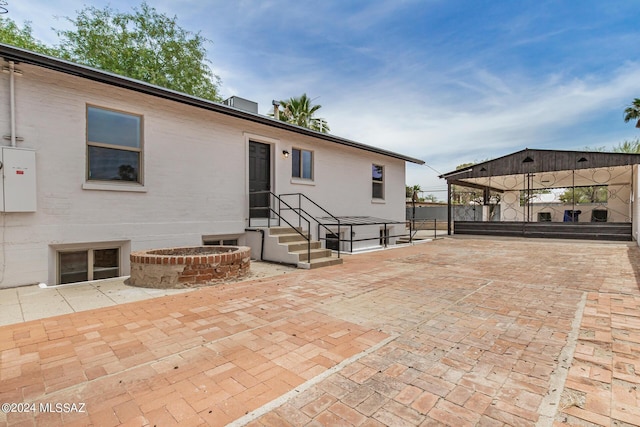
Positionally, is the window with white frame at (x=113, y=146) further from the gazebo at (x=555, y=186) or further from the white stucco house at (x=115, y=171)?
the gazebo at (x=555, y=186)

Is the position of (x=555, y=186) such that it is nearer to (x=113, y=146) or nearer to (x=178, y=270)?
(x=178, y=270)

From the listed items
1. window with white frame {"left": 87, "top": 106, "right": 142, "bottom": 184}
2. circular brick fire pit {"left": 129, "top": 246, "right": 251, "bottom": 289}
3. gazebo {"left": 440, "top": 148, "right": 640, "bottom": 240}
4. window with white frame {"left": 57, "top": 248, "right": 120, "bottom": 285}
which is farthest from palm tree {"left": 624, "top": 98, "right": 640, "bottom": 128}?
window with white frame {"left": 57, "top": 248, "right": 120, "bottom": 285}

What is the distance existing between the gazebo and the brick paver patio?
1273 centimetres

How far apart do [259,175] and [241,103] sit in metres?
2.24

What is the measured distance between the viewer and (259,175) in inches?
340

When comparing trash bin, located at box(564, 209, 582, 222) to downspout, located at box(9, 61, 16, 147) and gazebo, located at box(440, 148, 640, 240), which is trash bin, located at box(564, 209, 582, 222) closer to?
gazebo, located at box(440, 148, 640, 240)

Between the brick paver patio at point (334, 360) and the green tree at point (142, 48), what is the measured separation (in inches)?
786

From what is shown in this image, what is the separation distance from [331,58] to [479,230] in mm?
12414

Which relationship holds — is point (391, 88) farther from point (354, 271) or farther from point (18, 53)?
point (18, 53)

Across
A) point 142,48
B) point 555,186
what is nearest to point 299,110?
Result: point 142,48

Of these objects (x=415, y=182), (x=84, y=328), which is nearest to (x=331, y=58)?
(x=84, y=328)

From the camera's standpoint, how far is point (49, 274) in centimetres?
519

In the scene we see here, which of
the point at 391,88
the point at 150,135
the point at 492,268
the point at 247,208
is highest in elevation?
the point at 391,88

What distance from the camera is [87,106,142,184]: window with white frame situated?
5719 mm
